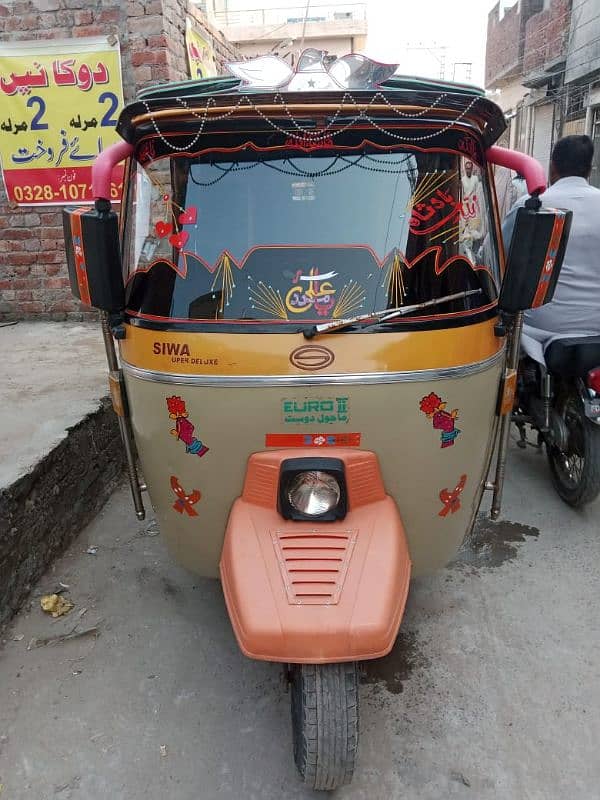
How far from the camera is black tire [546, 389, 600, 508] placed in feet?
10.7

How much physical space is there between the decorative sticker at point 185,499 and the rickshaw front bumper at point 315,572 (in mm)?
173

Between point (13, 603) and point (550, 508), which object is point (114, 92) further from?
point (550, 508)

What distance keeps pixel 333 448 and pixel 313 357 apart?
307 mm

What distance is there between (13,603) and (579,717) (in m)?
2.29

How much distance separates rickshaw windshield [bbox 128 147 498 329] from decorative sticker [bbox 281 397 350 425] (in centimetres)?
26

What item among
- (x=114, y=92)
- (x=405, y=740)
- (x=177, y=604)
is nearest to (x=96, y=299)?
(x=177, y=604)

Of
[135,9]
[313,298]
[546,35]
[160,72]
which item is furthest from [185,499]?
[546,35]

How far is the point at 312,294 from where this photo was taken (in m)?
2.02

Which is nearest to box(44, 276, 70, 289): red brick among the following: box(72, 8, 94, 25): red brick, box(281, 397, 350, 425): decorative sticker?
box(72, 8, 94, 25): red brick

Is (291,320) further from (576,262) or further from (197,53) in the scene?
(197,53)

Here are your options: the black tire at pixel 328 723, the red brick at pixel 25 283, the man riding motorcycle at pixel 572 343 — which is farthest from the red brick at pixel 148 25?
the black tire at pixel 328 723

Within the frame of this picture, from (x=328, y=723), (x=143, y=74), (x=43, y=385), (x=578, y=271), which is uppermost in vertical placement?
(x=143, y=74)

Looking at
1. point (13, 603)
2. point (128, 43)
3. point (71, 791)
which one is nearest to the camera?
point (71, 791)

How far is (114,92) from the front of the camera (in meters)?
5.23
